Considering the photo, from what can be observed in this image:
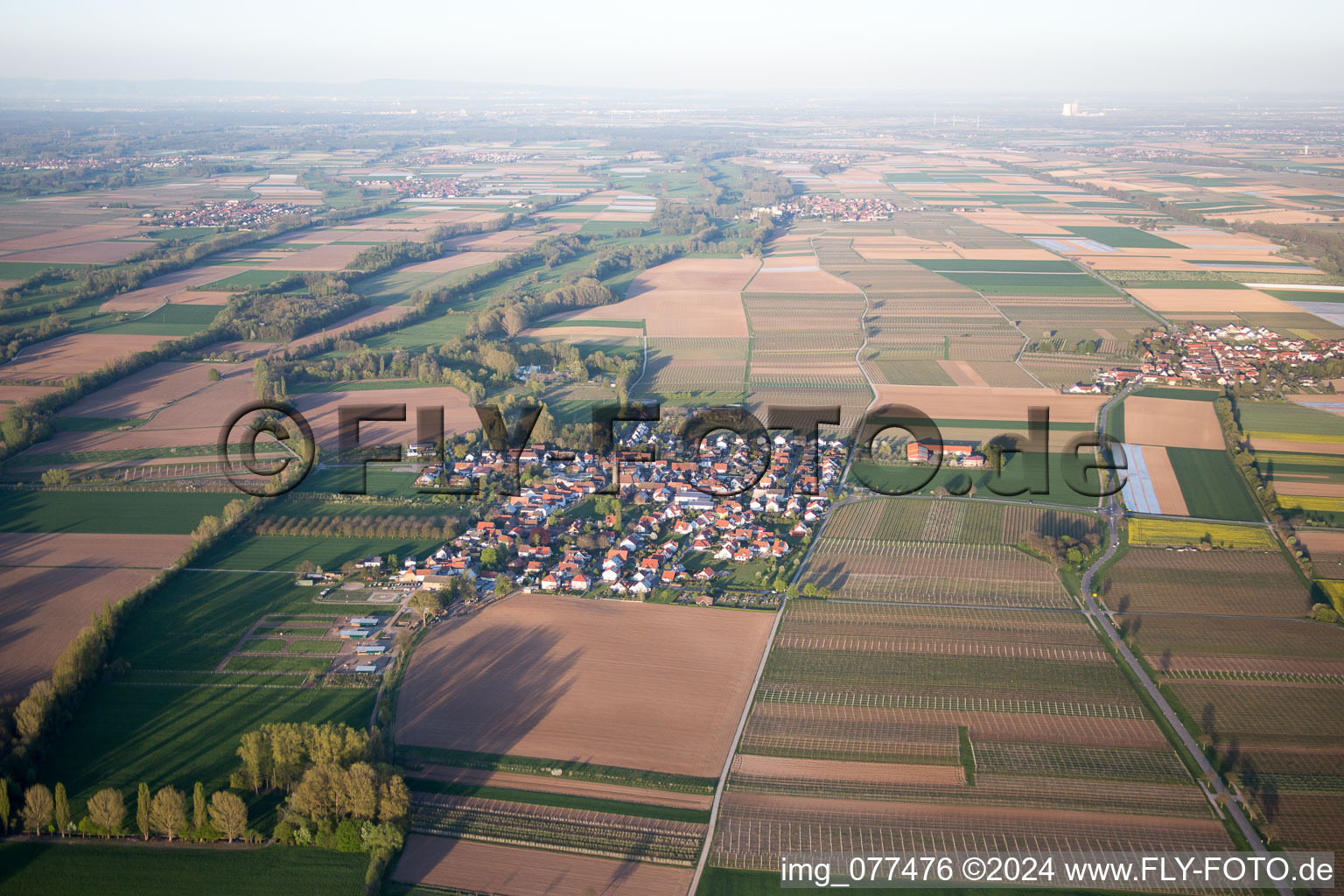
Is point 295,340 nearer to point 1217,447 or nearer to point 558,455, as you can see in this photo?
point 558,455

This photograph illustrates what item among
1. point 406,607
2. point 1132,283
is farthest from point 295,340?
point 1132,283

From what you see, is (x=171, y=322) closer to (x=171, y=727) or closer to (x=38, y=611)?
(x=38, y=611)

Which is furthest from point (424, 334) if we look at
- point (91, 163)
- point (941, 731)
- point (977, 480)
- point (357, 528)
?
point (91, 163)

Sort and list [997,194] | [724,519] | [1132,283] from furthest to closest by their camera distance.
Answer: [997,194], [1132,283], [724,519]

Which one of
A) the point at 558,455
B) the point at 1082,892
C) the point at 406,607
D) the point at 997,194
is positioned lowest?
the point at 1082,892

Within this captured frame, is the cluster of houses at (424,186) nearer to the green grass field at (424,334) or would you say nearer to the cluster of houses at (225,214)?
the cluster of houses at (225,214)

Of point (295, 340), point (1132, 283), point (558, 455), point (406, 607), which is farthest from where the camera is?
point (1132, 283)

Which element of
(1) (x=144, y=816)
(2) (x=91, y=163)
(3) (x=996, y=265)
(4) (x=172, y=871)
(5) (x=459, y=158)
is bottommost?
(4) (x=172, y=871)
